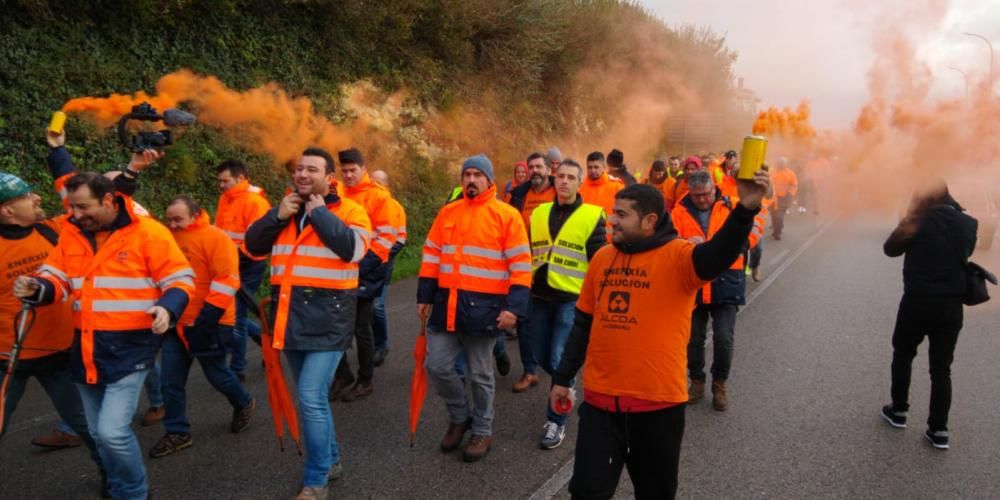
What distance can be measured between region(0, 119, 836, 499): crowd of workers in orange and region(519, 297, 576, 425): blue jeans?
0.05ft

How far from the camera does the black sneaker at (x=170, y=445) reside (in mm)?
4199

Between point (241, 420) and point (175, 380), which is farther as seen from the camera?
point (241, 420)

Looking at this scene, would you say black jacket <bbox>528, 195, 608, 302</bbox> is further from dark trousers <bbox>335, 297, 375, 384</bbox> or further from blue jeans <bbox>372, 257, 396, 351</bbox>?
blue jeans <bbox>372, 257, 396, 351</bbox>

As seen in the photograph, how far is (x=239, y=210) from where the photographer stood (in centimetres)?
576

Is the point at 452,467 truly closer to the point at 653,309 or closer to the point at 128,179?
the point at 653,309

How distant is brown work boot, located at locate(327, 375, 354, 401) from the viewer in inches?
207

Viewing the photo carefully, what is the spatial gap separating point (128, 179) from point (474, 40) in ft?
49.1

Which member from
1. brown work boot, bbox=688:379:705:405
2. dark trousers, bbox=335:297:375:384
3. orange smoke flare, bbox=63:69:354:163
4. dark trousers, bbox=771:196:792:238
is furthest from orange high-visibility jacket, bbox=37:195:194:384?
dark trousers, bbox=771:196:792:238

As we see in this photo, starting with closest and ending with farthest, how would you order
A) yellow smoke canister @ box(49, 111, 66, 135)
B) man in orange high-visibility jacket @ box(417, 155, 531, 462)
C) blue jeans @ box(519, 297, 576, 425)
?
man in orange high-visibility jacket @ box(417, 155, 531, 462) < yellow smoke canister @ box(49, 111, 66, 135) < blue jeans @ box(519, 297, 576, 425)

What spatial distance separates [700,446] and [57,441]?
4447 millimetres

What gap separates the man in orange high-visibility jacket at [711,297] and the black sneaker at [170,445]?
12.5 feet

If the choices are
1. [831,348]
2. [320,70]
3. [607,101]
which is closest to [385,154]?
[320,70]

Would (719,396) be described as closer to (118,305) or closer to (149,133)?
(118,305)

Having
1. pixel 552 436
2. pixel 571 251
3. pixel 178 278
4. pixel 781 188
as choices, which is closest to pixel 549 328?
pixel 571 251
